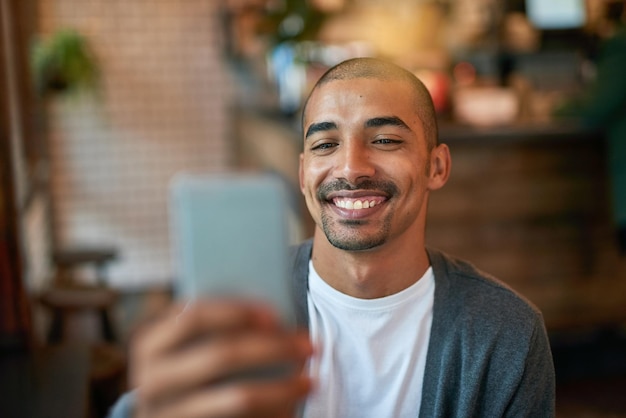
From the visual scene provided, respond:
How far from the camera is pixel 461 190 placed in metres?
3.51

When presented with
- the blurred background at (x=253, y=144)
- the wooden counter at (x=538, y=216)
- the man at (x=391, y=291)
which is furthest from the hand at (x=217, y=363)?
the wooden counter at (x=538, y=216)

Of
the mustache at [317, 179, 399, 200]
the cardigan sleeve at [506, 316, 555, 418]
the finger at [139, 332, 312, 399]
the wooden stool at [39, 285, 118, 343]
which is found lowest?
the wooden stool at [39, 285, 118, 343]

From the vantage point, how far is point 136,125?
577 centimetres

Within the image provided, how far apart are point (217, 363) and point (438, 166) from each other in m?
0.69

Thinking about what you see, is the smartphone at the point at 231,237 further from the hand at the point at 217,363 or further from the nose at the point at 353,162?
the nose at the point at 353,162

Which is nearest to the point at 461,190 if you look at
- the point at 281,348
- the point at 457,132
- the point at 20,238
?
the point at 457,132

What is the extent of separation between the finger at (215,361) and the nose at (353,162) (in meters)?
0.50

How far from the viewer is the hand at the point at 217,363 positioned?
57cm

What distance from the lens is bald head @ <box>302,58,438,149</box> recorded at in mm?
1093

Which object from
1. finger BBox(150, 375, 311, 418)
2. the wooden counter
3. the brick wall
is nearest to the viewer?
finger BBox(150, 375, 311, 418)

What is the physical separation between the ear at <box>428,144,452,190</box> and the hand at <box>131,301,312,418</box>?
628 millimetres

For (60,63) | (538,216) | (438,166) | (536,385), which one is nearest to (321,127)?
(438,166)

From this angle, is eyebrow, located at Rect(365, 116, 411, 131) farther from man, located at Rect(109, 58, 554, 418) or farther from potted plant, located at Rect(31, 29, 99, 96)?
potted plant, located at Rect(31, 29, 99, 96)

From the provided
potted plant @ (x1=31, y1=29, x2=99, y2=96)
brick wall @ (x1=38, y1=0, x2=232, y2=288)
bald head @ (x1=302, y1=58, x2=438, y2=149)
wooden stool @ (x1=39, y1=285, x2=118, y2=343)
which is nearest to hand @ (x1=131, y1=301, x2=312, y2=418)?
bald head @ (x1=302, y1=58, x2=438, y2=149)
